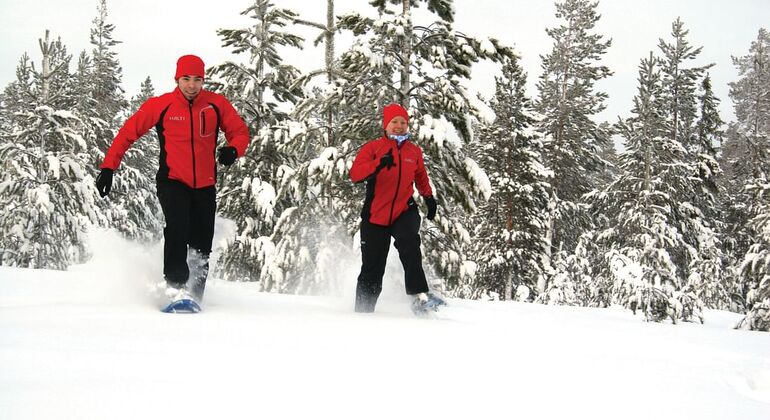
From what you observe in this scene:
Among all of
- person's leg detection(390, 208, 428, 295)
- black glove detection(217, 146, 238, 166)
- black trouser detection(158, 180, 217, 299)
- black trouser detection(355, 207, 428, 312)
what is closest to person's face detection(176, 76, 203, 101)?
black glove detection(217, 146, 238, 166)

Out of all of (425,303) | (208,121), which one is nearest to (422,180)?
(425,303)

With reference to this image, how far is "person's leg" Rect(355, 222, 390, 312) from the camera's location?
19.7 ft

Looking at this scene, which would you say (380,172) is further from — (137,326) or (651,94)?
(651,94)

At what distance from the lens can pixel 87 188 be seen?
55.1 ft

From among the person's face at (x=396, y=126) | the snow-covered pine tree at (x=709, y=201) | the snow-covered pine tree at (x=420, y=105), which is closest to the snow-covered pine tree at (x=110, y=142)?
the snow-covered pine tree at (x=420, y=105)

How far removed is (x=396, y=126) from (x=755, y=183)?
44.4 ft

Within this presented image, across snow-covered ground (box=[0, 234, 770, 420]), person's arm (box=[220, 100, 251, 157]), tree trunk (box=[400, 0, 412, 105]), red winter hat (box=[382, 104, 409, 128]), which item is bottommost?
snow-covered ground (box=[0, 234, 770, 420])

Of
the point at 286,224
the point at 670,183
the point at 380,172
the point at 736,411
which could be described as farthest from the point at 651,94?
the point at 736,411

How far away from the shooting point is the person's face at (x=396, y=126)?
5883mm

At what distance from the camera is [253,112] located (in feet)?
52.3

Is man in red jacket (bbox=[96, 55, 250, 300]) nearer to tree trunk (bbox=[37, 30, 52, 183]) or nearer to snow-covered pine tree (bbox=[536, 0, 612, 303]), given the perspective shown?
A: tree trunk (bbox=[37, 30, 52, 183])

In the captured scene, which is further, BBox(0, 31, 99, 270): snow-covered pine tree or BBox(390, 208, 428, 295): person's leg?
BBox(0, 31, 99, 270): snow-covered pine tree

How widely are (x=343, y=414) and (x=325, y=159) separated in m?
8.21

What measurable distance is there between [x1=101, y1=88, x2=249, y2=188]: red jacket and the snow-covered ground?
1192mm
